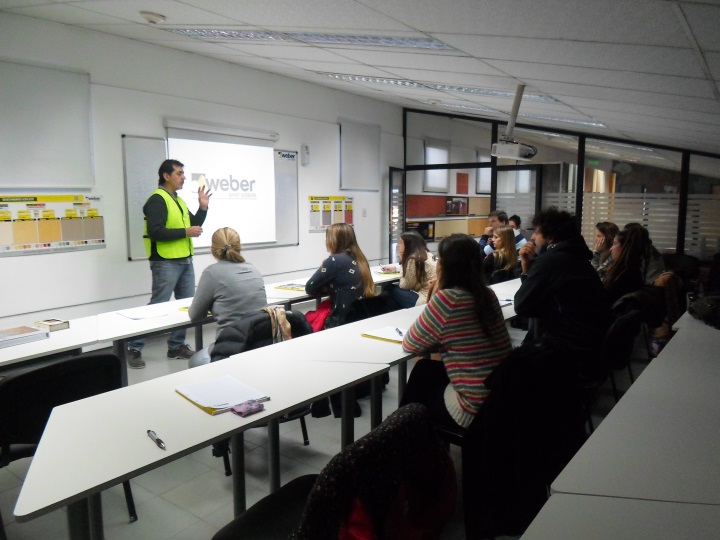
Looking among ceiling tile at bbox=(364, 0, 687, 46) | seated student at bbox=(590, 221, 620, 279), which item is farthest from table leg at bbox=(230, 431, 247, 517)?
seated student at bbox=(590, 221, 620, 279)

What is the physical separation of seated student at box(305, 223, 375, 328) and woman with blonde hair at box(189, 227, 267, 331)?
64 centimetres

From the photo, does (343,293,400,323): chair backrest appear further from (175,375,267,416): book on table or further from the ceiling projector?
the ceiling projector

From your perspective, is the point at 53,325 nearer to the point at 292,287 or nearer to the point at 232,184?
the point at 292,287

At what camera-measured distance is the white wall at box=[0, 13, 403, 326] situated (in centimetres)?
414

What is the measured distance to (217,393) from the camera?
1901mm

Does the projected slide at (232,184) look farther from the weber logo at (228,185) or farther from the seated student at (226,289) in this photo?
the seated student at (226,289)

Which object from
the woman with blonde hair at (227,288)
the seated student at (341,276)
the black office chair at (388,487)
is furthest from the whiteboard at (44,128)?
the black office chair at (388,487)

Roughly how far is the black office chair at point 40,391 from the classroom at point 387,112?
2.41 feet

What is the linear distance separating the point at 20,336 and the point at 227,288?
106 centimetres

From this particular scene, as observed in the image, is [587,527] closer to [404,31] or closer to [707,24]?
[707,24]

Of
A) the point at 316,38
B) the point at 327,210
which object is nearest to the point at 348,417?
the point at 316,38

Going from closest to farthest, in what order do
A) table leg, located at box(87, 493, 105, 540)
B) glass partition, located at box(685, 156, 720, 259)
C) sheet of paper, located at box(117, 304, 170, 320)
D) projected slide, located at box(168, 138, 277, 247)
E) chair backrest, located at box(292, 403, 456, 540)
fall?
chair backrest, located at box(292, 403, 456, 540) < table leg, located at box(87, 493, 105, 540) < sheet of paper, located at box(117, 304, 170, 320) < projected slide, located at box(168, 138, 277, 247) < glass partition, located at box(685, 156, 720, 259)

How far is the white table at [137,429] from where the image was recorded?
52.3 inches

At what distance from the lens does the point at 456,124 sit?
330 inches
